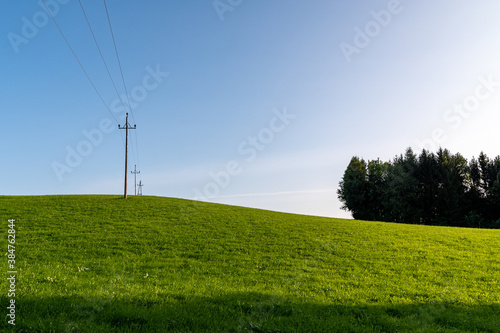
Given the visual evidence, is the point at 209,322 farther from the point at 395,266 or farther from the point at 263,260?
the point at 395,266

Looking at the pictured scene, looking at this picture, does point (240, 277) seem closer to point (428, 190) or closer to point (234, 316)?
point (234, 316)

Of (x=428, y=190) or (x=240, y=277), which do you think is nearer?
(x=240, y=277)

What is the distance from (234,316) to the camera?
10203 mm

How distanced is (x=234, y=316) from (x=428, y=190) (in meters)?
85.2

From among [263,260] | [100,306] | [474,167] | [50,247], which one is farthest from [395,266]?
[474,167]

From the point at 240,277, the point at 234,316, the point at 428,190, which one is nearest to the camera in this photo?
the point at 234,316

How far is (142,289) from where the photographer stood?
12711 millimetres

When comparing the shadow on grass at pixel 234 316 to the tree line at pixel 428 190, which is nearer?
the shadow on grass at pixel 234 316

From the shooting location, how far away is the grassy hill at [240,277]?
9.72m

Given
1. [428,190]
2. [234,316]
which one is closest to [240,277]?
[234,316]

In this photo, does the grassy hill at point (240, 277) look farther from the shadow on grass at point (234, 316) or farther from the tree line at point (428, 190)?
the tree line at point (428, 190)

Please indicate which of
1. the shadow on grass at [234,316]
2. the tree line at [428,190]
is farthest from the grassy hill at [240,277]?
the tree line at [428,190]

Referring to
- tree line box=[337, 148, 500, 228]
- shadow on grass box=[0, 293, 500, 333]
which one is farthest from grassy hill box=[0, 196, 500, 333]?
tree line box=[337, 148, 500, 228]

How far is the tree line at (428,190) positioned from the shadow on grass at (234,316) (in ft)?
242
